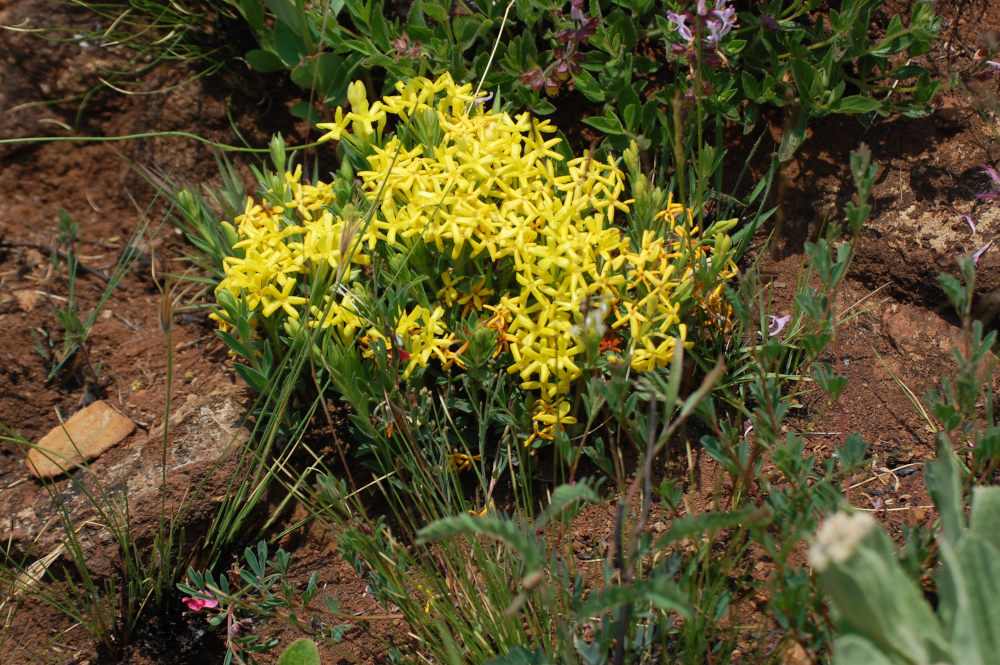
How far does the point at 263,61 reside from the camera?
3.20 meters

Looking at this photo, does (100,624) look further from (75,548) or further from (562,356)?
(562,356)

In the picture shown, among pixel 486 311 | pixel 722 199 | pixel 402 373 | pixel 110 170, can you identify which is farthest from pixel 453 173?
pixel 110 170

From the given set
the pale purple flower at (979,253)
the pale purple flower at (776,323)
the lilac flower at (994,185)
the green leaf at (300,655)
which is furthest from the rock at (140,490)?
the lilac flower at (994,185)

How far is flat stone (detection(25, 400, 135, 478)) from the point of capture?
255 centimetres

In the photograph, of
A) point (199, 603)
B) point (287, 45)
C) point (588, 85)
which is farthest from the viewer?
point (287, 45)

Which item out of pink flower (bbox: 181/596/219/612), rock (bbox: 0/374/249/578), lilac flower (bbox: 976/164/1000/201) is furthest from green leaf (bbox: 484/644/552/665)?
lilac flower (bbox: 976/164/1000/201)

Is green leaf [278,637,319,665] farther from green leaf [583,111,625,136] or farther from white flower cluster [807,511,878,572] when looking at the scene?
green leaf [583,111,625,136]

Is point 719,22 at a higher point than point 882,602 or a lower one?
higher

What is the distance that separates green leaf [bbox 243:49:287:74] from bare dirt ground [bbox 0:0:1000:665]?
165 millimetres

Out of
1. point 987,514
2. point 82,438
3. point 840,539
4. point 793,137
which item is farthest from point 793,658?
point 82,438

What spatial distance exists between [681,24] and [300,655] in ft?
6.80

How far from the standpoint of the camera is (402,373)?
2.21 m

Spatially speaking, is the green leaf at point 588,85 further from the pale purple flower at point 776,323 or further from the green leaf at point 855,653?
the green leaf at point 855,653

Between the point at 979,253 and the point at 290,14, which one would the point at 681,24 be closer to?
the point at 979,253
